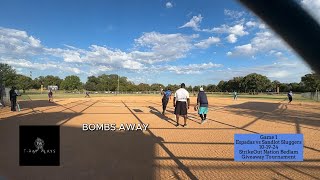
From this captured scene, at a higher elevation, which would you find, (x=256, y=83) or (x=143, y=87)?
(x=256, y=83)

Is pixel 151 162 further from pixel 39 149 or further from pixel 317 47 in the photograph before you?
pixel 317 47

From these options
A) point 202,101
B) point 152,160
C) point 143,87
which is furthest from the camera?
point 143,87

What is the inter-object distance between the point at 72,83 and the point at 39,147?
14049 centimetres

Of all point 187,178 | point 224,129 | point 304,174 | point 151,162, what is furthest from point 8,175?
point 224,129

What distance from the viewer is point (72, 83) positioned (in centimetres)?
14212

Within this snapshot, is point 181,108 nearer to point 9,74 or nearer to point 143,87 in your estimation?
point 9,74

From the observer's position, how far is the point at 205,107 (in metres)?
14.9

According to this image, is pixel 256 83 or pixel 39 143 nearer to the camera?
pixel 39 143

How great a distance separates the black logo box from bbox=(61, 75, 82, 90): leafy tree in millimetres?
139292

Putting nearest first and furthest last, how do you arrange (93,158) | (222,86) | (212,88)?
(93,158), (222,86), (212,88)

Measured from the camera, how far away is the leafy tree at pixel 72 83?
142 metres

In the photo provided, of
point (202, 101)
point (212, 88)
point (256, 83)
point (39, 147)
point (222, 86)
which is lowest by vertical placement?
point (39, 147)

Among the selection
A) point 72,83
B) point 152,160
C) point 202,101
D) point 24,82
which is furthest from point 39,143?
point 72,83

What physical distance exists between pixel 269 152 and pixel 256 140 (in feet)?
2.11
